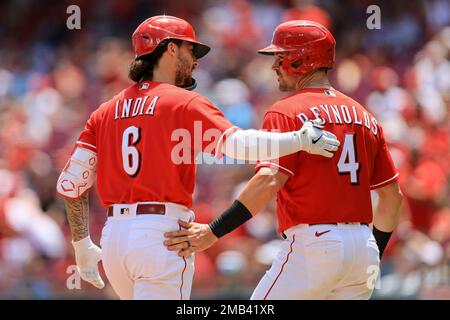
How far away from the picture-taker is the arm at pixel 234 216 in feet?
16.7

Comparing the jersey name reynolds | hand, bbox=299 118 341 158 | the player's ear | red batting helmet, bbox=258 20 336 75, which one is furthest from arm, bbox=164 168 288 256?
the player's ear

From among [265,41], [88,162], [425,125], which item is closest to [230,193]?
[425,125]

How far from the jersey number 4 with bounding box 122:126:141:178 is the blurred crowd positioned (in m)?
1.82

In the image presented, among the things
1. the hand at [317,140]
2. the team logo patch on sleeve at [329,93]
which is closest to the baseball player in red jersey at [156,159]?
the hand at [317,140]

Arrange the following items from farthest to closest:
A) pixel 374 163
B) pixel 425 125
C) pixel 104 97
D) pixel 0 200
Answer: pixel 104 97
pixel 425 125
pixel 0 200
pixel 374 163

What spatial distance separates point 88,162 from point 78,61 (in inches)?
276

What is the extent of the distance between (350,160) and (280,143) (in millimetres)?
417

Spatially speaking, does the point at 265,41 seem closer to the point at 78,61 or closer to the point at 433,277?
the point at 78,61

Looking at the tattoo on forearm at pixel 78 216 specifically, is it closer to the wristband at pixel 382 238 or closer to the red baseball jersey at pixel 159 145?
the red baseball jersey at pixel 159 145

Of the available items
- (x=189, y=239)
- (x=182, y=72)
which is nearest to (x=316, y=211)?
(x=189, y=239)

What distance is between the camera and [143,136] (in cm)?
517

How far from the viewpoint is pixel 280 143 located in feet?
16.4

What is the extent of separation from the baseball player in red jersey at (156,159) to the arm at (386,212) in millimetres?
630

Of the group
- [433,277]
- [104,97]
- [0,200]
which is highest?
[104,97]
